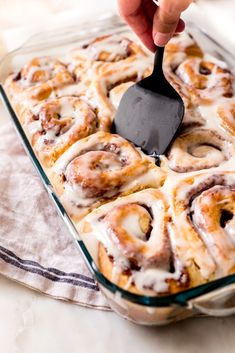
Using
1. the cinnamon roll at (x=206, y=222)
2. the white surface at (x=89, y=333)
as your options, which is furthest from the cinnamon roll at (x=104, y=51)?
the white surface at (x=89, y=333)

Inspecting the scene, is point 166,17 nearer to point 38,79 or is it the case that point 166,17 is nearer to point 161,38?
point 161,38

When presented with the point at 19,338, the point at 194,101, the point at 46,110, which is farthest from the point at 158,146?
the point at 19,338

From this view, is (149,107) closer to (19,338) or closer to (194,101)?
(194,101)

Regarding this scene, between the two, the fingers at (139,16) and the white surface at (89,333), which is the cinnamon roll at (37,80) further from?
the white surface at (89,333)

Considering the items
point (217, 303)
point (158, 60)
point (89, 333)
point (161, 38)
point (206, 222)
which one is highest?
point (161, 38)

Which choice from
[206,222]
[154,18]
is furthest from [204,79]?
[206,222]

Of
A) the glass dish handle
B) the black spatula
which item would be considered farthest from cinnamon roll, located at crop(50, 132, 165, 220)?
the glass dish handle
